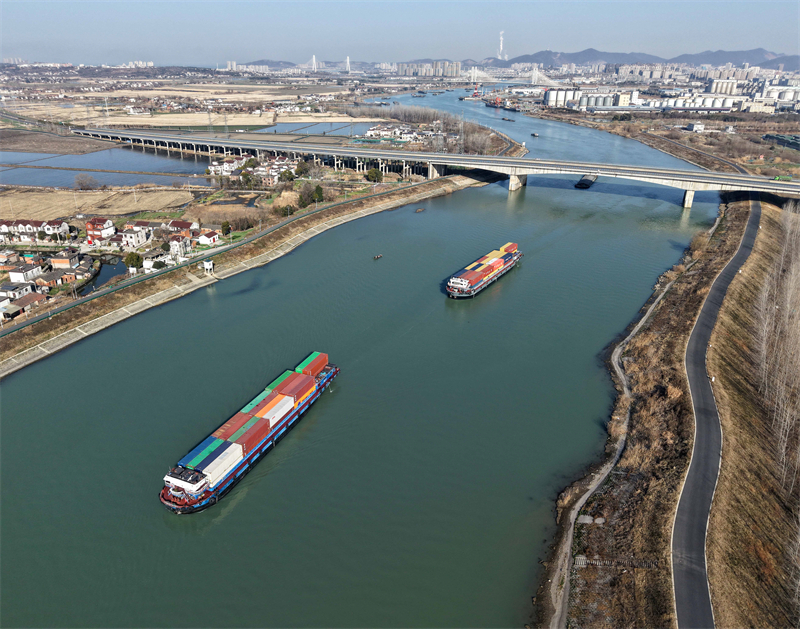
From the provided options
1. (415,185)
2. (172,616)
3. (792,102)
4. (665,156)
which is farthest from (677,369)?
(792,102)

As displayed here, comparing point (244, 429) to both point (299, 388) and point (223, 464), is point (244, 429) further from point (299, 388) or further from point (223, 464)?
point (299, 388)

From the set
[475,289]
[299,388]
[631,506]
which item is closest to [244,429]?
[299,388]

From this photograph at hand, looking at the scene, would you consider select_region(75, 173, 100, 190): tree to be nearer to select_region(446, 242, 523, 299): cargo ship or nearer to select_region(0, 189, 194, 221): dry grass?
select_region(0, 189, 194, 221): dry grass

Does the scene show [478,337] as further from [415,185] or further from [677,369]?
[415,185]

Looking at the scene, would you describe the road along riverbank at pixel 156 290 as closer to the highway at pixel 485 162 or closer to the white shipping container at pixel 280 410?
the highway at pixel 485 162

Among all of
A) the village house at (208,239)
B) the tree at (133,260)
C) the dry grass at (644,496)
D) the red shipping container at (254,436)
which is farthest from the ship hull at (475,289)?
the tree at (133,260)

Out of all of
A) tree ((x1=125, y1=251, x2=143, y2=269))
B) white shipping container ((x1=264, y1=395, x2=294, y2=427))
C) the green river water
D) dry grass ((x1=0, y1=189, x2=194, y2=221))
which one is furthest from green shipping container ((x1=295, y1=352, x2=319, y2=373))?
dry grass ((x1=0, y1=189, x2=194, y2=221))
